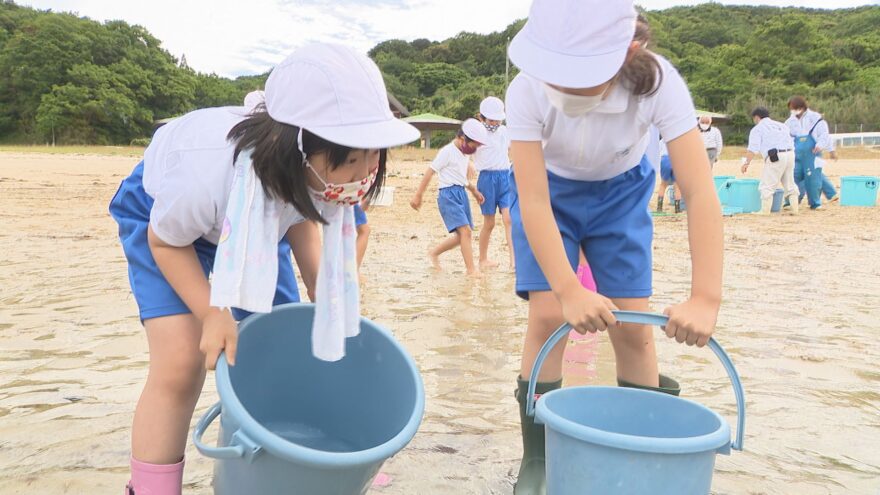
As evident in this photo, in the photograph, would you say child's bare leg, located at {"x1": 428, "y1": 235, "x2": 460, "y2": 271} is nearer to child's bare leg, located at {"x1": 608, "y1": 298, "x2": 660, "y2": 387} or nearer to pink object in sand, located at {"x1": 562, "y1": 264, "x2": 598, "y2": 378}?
pink object in sand, located at {"x1": 562, "y1": 264, "x2": 598, "y2": 378}

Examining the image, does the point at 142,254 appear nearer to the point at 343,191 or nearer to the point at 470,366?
the point at 343,191

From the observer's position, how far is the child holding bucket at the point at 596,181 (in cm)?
151

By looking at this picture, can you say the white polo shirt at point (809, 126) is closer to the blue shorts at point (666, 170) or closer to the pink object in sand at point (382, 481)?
the blue shorts at point (666, 170)

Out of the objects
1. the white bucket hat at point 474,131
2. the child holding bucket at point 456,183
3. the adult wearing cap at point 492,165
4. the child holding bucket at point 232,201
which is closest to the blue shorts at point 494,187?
the adult wearing cap at point 492,165

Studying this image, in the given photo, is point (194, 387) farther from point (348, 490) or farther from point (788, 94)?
point (788, 94)

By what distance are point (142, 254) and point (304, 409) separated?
0.56 m

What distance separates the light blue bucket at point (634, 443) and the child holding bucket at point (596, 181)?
6.0 inches

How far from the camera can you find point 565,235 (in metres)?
1.96

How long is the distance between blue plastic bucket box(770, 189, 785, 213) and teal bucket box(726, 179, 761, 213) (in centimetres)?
18

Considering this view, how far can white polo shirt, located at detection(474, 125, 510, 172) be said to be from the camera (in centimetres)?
600

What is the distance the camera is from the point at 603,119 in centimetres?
176

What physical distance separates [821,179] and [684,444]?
10.6 metres

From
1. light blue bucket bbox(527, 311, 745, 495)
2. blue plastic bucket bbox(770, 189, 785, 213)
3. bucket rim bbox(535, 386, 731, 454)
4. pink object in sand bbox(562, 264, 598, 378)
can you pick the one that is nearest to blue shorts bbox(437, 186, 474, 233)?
pink object in sand bbox(562, 264, 598, 378)

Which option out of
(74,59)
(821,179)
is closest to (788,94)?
(821,179)
